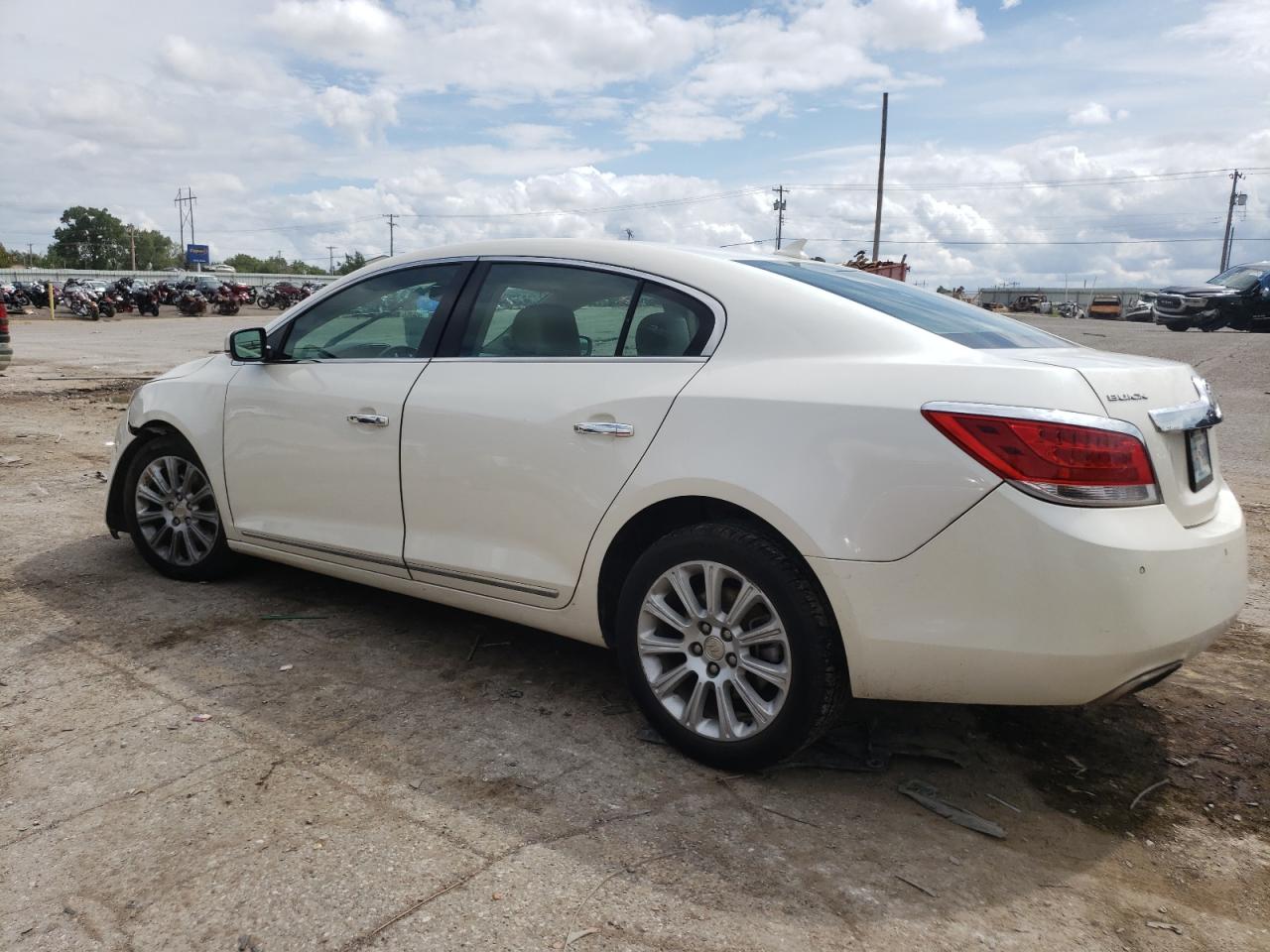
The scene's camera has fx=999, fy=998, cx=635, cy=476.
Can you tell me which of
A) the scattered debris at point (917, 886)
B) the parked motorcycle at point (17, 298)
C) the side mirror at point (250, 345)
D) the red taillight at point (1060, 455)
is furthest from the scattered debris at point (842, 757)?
the parked motorcycle at point (17, 298)

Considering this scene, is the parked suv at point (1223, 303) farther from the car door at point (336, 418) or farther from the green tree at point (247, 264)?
the green tree at point (247, 264)

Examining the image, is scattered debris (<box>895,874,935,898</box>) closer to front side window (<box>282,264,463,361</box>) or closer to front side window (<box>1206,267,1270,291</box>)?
front side window (<box>282,264,463,361</box>)

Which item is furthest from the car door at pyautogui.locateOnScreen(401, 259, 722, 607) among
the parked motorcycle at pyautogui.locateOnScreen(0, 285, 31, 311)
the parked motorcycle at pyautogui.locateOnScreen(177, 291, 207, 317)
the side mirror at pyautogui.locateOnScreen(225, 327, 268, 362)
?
the parked motorcycle at pyautogui.locateOnScreen(0, 285, 31, 311)

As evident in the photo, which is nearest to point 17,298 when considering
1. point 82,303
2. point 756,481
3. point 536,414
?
point 82,303

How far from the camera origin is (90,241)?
126188 millimetres

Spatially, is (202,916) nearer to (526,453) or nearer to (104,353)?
(526,453)

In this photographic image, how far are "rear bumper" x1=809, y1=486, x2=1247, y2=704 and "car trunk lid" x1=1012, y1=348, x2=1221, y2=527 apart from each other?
0.28 ft

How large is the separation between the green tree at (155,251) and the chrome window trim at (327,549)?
142 metres

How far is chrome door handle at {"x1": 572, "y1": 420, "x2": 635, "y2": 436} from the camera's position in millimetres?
3070

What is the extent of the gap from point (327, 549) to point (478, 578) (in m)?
0.87

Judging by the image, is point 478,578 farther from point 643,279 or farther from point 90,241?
point 90,241

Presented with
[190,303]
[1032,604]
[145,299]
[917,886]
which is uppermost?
[145,299]

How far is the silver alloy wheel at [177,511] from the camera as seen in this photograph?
4637mm

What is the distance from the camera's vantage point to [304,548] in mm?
4125
